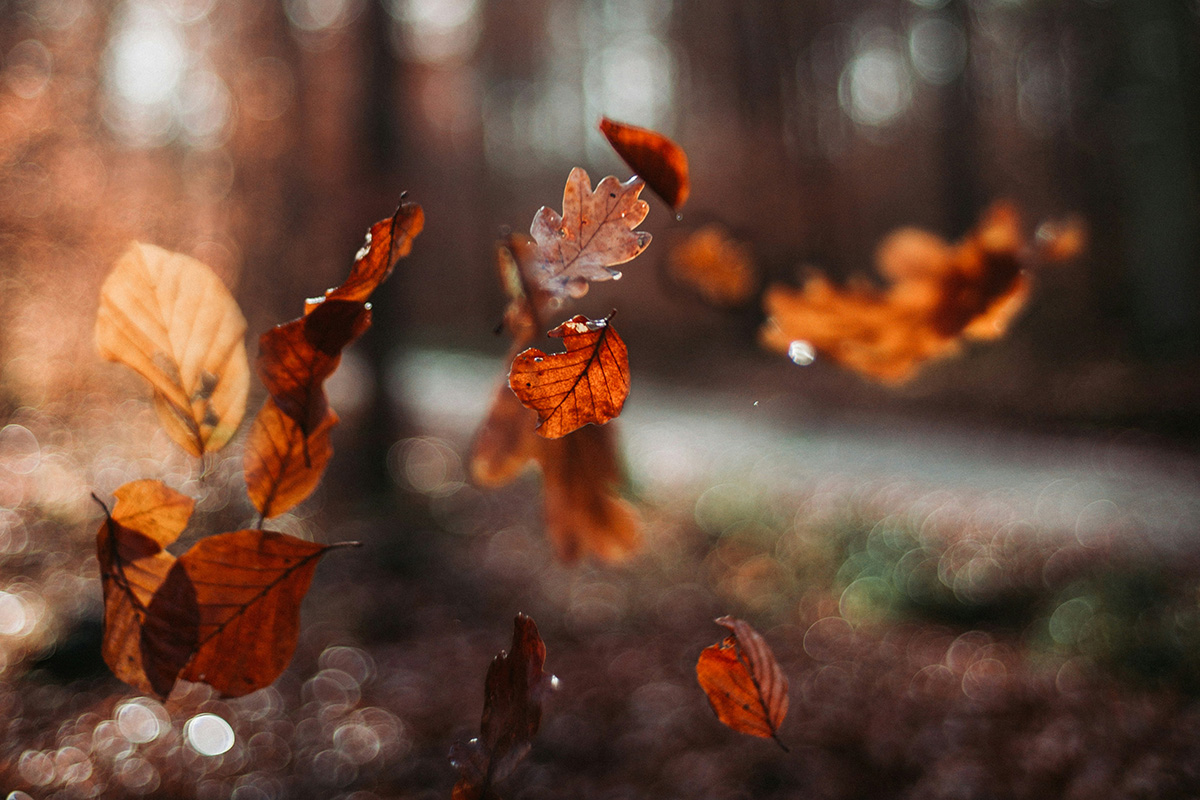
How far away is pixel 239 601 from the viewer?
252 millimetres

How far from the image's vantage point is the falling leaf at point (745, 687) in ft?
0.86

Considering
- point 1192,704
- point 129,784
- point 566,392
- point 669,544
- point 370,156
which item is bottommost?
point 669,544

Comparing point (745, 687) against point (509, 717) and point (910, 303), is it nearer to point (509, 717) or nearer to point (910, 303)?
point (509, 717)

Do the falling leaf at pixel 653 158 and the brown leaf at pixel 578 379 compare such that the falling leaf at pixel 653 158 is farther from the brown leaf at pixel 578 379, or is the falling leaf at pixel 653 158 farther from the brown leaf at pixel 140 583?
the brown leaf at pixel 140 583

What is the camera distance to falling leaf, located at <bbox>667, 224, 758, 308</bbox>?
56 cm

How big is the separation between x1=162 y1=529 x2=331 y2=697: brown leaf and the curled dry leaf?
309mm

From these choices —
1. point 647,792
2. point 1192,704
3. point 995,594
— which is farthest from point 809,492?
point 647,792

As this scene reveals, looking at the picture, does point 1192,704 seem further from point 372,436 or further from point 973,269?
point 372,436

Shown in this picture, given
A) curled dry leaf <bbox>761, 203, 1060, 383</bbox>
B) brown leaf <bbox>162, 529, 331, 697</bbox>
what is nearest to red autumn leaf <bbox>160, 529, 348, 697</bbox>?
brown leaf <bbox>162, 529, 331, 697</bbox>

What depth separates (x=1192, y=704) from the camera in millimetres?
1559

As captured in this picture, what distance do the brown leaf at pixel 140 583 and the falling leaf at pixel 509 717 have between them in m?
0.10

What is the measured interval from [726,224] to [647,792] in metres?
1.14

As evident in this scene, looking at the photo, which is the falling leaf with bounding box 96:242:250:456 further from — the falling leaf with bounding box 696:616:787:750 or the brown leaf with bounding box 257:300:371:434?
the falling leaf with bounding box 696:616:787:750

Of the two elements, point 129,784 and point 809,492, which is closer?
point 129,784
